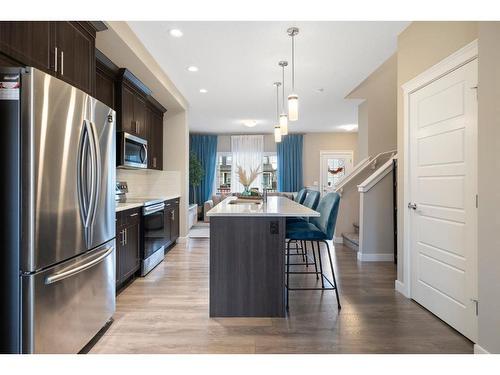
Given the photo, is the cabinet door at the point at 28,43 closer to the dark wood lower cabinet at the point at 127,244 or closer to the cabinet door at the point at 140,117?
the dark wood lower cabinet at the point at 127,244

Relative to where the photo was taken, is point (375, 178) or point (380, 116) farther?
point (380, 116)

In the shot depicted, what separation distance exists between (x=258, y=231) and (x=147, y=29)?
2.27 m

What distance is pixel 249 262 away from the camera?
2305 millimetres

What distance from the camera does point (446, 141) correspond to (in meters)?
2.24

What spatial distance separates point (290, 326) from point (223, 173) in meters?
7.32

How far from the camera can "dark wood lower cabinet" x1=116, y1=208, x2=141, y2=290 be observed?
2.79 meters

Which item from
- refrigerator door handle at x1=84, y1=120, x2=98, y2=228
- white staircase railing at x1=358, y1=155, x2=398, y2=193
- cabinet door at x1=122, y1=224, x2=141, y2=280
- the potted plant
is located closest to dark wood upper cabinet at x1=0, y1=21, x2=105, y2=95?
refrigerator door handle at x1=84, y1=120, x2=98, y2=228

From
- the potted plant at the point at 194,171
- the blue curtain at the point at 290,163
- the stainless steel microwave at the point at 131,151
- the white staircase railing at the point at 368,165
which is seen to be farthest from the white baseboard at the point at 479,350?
the potted plant at the point at 194,171

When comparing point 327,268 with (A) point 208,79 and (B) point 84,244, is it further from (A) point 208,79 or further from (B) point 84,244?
(A) point 208,79

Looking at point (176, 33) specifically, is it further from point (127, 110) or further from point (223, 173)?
point (223, 173)

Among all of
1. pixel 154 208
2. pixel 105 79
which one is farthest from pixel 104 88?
pixel 154 208

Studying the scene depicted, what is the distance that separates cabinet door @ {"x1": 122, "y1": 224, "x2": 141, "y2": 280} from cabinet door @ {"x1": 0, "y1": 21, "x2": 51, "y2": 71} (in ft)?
5.58

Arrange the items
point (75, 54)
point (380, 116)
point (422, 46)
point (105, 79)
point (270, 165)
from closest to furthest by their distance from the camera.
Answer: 1. point (75, 54)
2. point (422, 46)
3. point (105, 79)
4. point (380, 116)
5. point (270, 165)
